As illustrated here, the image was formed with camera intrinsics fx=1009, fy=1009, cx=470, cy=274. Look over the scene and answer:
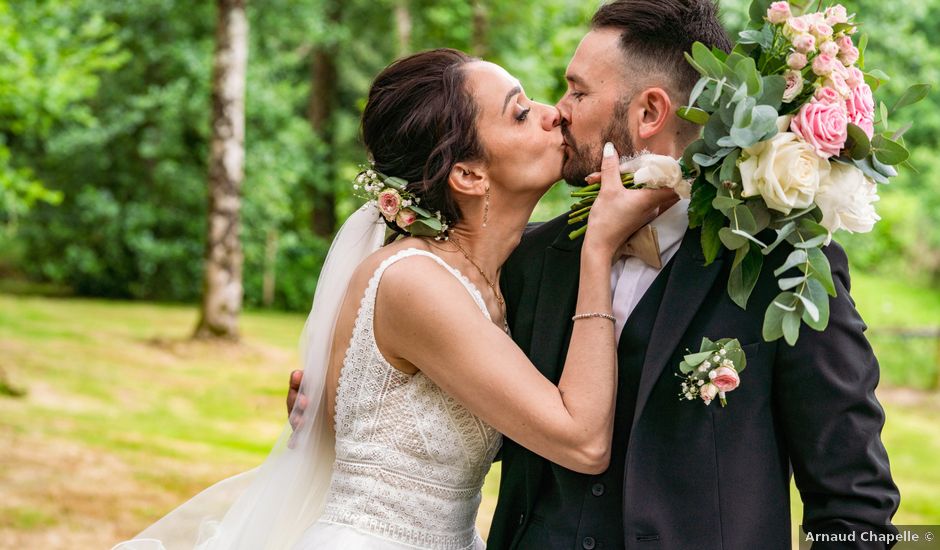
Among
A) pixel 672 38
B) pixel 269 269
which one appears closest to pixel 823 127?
pixel 672 38

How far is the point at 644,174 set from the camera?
2.53 meters

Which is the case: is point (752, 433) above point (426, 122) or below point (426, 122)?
below

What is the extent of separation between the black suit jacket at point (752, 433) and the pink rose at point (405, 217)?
2.61ft

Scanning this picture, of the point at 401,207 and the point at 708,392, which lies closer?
the point at 708,392

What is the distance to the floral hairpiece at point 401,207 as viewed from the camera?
2890 millimetres

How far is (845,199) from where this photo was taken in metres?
2.21

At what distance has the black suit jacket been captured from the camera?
7.57 ft

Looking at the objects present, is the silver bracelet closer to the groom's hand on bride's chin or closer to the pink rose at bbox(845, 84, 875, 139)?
the pink rose at bbox(845, 84, 875, 139)

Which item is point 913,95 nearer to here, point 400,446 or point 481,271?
point 481,271

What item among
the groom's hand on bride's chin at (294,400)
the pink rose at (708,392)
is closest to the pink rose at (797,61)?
the pink rose at (708,392)

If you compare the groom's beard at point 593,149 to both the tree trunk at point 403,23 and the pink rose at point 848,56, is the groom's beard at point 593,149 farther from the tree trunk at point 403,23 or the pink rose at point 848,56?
the tree trunk at point 403,23

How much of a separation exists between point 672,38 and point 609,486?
1.26m

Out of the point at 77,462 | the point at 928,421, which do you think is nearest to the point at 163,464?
the point at 77,462

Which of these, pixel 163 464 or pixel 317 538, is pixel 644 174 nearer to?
pixel 317 538
